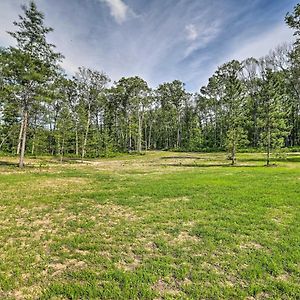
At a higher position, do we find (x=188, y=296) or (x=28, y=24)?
(x=28, y=24)

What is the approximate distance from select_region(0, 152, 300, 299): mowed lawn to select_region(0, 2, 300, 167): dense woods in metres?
14.4

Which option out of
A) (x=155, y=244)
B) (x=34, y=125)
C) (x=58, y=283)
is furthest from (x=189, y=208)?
(x=34, y=125)

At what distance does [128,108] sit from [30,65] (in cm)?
3508

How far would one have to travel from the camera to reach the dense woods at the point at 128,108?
2200cm

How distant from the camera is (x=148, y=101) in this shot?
55.6 meters

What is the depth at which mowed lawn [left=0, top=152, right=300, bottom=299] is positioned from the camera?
449cm

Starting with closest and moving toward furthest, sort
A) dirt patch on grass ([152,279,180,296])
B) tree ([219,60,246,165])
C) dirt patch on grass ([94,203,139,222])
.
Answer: dirt patch on grass ([152,279,180,296]), dirt patch on grass ([94,203,139,222]), tree ([219,60,246,165])

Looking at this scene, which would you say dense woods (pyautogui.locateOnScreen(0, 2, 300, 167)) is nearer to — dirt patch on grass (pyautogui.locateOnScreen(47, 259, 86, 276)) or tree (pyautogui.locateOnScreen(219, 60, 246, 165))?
tree (pyautogui.locateOnScreen(219, 60, 246, 165))

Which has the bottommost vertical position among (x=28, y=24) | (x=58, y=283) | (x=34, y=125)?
(x=58, y=283)

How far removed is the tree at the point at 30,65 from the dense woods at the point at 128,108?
0.24 feet

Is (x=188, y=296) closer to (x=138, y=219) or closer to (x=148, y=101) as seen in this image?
(x=138, y=219)

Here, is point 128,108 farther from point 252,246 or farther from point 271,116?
point 252,246

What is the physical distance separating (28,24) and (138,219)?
19.9 m

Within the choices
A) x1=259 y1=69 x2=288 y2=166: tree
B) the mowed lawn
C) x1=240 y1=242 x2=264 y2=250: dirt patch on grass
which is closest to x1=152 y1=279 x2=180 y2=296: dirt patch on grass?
the mowed lawn
